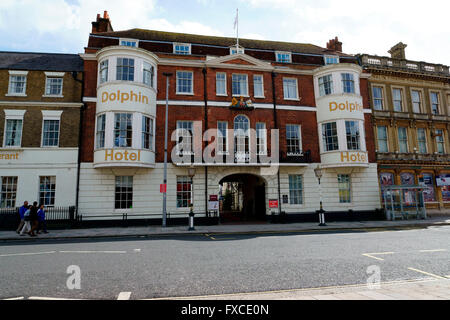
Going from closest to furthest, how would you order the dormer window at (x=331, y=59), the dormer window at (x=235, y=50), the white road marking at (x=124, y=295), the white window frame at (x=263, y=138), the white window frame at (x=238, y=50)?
the white road marking at (x=124, y=295), the white window frame at (x=263, y=138), the white window frame at (x=238, y=50), the dormer window at (x=235, y=50), the dormer window at (x=331, y=59)

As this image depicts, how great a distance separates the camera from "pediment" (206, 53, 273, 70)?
19.5 m

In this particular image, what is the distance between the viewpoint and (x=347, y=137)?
19.5 m

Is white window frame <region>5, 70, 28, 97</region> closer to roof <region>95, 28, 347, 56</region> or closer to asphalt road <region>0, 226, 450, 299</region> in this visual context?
roof <region>95, 28, 347, 56</region>

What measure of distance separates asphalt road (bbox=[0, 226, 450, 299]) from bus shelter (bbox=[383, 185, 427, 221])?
464 inches

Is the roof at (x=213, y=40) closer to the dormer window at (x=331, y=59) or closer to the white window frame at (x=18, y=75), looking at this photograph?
the dormer window at (x=331, y=59)

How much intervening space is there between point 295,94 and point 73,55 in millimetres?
17864

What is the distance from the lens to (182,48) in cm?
2056

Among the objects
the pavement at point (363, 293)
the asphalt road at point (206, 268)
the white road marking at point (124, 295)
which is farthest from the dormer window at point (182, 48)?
the pavement at point (363, 293)

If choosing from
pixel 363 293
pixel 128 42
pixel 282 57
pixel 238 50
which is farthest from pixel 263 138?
pixel 363 293

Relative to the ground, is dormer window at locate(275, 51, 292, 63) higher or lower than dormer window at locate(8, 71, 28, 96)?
higher

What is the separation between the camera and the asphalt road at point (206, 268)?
184 inches

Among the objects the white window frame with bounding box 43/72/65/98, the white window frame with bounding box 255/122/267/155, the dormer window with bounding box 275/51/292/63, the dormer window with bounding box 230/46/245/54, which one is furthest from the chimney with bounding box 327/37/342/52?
the white window frame with bounding box 43/72/65/98

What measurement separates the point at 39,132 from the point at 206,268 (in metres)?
16.7

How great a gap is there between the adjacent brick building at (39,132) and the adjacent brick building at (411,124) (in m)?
23.2
